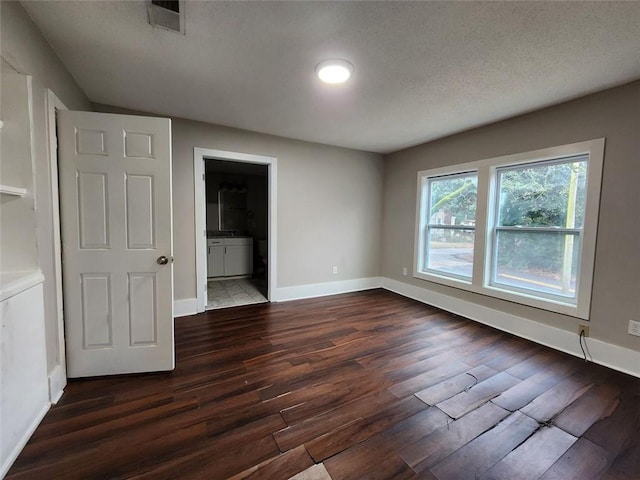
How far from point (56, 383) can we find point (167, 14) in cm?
→ 241

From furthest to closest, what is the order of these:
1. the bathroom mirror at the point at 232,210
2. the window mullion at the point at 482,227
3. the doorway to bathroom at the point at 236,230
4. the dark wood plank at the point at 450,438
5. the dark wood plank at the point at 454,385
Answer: the bathroom mirror at the point at 232,210 < the doorway to bathroom at the point at 236,230 < the window mullion at the point at 482,227 < the dark wood plank at the point at 454,385 < the dark wood plank at the point at 450,438

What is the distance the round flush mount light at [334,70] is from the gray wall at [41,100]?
1.72 meters

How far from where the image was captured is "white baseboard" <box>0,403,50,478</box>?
125cm

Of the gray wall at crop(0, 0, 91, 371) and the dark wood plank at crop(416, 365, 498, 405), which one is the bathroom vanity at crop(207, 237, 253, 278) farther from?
the dark wood plank at crop(416, 365, 498, 405)

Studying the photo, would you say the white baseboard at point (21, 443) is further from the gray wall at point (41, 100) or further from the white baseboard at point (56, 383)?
the gray wall at point (41, 100)

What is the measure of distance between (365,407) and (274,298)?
2369 millimetres

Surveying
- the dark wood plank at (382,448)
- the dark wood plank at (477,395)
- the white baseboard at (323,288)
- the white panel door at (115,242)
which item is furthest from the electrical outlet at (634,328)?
the white panel door at (115,242)

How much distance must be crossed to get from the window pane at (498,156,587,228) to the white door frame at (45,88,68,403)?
4133 millimetres

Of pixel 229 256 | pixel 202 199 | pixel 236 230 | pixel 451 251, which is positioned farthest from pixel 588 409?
pixel 236 230

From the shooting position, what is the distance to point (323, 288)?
4.29m

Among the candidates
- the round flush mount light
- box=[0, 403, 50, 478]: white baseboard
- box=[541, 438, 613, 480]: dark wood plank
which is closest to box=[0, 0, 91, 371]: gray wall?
box=[0, 403, 50, 478]: white baseboard

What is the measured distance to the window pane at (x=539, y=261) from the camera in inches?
104

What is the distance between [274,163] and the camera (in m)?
3.74

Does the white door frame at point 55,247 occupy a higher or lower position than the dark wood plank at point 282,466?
higher
